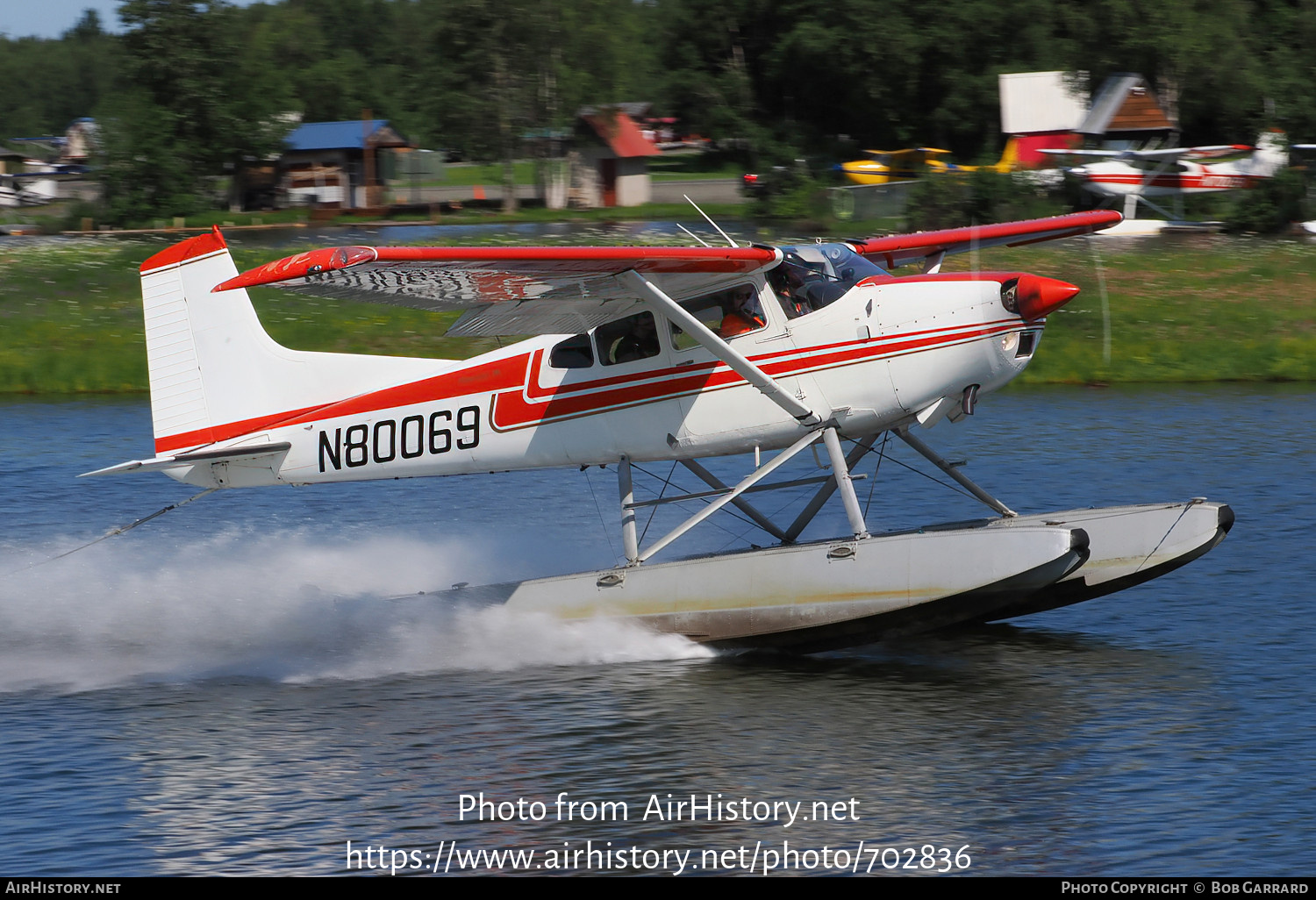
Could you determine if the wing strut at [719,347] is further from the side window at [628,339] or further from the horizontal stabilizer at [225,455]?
the horizontal stabilizer at [225,455]

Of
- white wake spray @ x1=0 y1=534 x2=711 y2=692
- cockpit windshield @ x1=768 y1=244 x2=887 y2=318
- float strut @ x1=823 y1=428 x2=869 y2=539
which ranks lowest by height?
white wake spray @ x1=0 y1=534 x2=711 y2=692

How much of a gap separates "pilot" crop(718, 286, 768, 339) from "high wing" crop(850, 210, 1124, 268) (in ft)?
5.10

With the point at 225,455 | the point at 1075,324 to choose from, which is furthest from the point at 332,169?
the point at 225,455

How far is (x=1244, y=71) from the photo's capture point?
4372 cm

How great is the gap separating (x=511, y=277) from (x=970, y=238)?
421 cm

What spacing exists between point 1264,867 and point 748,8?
5264cm

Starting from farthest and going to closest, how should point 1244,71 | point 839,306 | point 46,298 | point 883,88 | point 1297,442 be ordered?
point 883,88
point 1244,71
point 46,298
point 1297,442
point 839,306

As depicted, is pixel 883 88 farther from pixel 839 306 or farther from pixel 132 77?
pixel 839 306

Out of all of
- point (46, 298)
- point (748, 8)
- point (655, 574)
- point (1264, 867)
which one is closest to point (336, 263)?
point (655, 574)

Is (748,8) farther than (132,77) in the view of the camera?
Yes

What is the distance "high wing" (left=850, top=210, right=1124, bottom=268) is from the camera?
1130 centimetres

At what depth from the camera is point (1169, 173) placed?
34219 millimetres

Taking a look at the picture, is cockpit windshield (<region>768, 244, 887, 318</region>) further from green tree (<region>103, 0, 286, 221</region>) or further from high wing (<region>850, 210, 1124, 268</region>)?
green tree (<region>103, 0, 286, 221</region>)

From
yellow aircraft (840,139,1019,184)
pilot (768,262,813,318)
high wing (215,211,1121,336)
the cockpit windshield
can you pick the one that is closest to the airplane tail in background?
yellow aircraft (840,139,1019,184)
